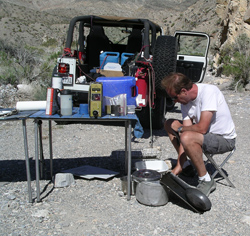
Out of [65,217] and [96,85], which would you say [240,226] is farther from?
[96,85]

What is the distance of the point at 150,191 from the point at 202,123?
789 millimetres

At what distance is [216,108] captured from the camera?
9.63 feet

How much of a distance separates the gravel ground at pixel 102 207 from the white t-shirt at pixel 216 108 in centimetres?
64

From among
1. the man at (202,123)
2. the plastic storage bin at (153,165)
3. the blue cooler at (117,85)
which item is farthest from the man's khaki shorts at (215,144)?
the blue cooler at (117,85)

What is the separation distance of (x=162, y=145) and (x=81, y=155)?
1.25 metres

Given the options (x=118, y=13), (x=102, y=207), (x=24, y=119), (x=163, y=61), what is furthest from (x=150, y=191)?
(x=118, y=13)

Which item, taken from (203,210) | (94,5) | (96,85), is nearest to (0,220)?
(96,85)

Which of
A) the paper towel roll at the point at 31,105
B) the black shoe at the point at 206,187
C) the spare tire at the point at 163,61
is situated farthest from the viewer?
the spare tire at the point at 163,61

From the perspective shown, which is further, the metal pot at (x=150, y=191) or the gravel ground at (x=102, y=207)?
the metal pot at (x=150, y=191)

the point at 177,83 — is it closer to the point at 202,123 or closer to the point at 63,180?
the point at 202,123

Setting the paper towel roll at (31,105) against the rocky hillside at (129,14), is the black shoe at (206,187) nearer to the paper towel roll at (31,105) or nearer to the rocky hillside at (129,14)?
the paper towel roll at (31,105)

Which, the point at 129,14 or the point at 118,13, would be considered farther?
the point at 129,14

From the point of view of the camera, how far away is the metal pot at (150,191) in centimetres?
288

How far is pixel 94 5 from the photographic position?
68062mm
